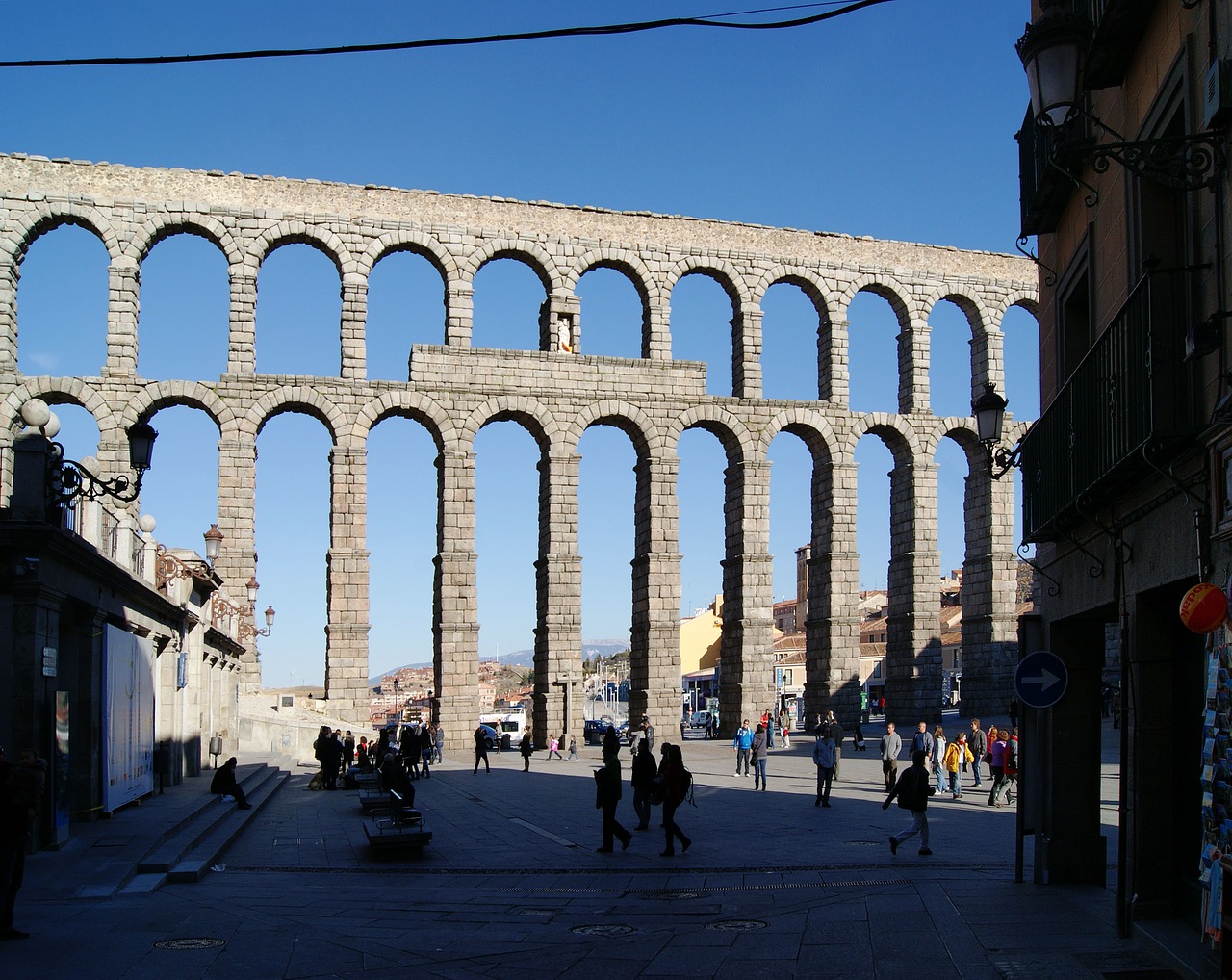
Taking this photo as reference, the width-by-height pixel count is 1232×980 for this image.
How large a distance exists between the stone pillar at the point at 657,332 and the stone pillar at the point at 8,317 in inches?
853

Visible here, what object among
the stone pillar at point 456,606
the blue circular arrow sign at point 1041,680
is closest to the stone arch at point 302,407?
the stone pillar at point 456,606

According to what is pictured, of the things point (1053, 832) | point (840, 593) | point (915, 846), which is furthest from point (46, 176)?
point (1053, 832)

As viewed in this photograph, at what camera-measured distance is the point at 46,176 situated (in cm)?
4294

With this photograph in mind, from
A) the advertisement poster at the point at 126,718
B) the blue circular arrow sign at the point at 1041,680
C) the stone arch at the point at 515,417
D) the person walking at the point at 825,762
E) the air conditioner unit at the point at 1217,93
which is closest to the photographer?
the air conditioner unit at the point at 1217,93

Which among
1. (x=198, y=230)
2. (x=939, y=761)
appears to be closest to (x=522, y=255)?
(x=198, y=230)

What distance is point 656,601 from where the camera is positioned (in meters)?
46.2

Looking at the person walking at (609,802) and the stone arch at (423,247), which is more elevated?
the stone arch at (423,247)

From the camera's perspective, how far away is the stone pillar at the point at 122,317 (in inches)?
1684

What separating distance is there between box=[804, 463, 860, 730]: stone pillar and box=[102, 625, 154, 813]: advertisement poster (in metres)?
29.4

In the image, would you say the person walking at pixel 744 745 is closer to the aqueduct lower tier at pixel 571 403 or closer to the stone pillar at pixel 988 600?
the aqueduct lower tier at pixel 571 403

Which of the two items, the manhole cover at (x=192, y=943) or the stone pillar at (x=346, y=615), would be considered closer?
the manhole cover at (x=192, y=943)

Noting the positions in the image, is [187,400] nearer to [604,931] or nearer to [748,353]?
[748,353]

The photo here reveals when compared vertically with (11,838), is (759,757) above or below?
below

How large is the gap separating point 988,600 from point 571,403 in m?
18.1
